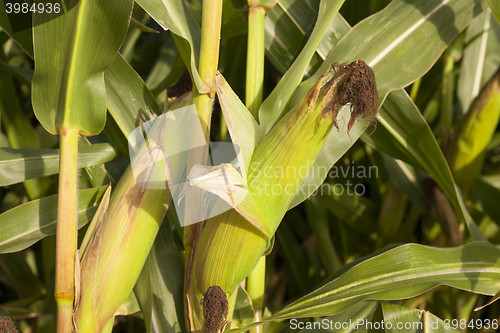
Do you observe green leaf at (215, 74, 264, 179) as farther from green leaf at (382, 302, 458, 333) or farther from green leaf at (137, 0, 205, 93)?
green leaf at (382, 302, 458, 333)

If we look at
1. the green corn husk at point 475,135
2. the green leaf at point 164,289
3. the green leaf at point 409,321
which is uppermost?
the green corn husk at point 475,135

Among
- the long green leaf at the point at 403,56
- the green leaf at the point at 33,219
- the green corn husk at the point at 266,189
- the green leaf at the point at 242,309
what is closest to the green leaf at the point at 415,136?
the long green leaf at the point at 403,56

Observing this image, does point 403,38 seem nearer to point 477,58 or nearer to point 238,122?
point 238,122

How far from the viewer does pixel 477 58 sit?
869 mm

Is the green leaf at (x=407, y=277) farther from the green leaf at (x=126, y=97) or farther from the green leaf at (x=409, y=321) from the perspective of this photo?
the green leaf at (x=126, y=97)

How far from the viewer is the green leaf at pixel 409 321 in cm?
46

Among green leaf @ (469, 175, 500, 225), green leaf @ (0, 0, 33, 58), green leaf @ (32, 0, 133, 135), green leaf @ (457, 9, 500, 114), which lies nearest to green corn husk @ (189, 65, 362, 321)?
green leaf @ (32, 0, 133, 135)

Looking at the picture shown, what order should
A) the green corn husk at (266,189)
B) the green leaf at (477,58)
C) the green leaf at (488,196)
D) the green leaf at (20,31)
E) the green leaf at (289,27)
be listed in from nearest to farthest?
the green corn husk at (266,189)
the green leaf at (20,31)
the green leaf at (289,27)
the green leaf at (488,196)
the green leaf at (477,58)

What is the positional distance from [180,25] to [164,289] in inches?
14.6

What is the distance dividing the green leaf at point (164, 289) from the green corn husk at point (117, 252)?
0.07 metres

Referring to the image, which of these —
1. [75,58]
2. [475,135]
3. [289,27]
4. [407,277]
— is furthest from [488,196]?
[75,58]

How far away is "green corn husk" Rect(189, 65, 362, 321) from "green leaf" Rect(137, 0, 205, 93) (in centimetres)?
11

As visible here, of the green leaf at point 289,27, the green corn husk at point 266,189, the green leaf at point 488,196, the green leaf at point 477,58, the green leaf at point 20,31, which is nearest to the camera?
the green corn husk at point 266,189

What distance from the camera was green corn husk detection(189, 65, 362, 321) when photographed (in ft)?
1.21
